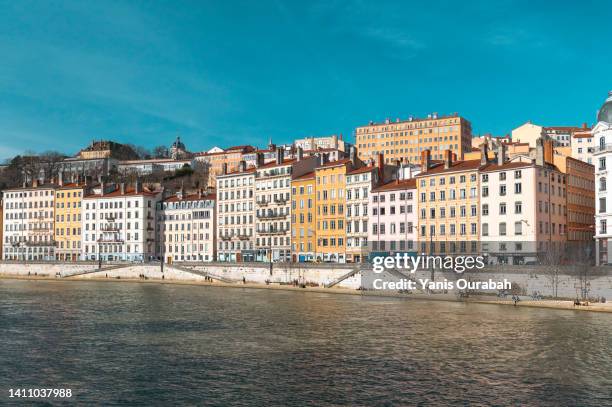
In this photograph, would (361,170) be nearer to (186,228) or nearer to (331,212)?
(331,212)

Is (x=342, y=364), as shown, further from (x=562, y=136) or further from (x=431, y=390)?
(x=562, y=136)

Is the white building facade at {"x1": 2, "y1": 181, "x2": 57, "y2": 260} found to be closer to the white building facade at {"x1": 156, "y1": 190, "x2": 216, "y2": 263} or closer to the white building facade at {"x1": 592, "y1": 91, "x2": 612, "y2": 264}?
the white building facade at {"x1": 156, "y1": 190, "x2": 216, "y2": 263}

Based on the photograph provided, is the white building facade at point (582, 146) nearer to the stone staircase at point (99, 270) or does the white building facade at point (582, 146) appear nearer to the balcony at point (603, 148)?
the balcony at point (603, 148)

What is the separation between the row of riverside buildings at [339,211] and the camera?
277 ft

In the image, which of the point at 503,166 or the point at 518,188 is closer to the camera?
the point at 518,188

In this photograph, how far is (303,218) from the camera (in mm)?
108625

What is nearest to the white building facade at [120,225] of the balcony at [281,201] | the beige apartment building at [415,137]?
the balcony at [281,201]

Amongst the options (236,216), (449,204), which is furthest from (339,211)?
(236,216)

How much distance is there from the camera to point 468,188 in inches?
3501

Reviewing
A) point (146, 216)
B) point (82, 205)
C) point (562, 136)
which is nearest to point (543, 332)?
point (146, 216)

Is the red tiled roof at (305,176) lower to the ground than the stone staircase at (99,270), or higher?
higher

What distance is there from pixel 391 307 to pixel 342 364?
94.4 feet

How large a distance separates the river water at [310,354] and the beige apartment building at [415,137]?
11408 cm

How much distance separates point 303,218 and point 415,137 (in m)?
84.0
